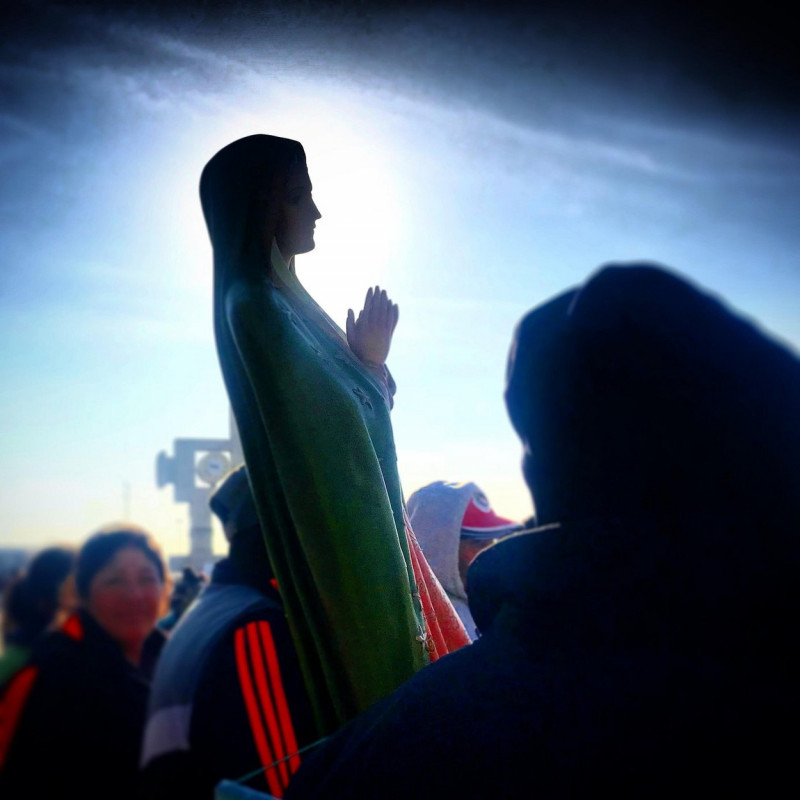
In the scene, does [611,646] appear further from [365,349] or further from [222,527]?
[222,527]

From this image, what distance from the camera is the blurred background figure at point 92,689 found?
1106 millimetres

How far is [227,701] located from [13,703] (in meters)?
0.41

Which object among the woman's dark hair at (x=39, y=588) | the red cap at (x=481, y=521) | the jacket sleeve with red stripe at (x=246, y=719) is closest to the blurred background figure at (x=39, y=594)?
the woman's dark hair at (x=39, y=588)

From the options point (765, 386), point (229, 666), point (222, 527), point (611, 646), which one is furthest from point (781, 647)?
point (222, 527)

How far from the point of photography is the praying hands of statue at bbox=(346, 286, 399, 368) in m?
1.56

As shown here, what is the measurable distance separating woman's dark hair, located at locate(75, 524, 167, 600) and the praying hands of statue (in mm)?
692

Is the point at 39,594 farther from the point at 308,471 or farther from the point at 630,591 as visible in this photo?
the point at 630,591

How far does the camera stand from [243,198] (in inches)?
54.3

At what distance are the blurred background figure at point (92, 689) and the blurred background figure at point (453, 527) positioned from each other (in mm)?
1218

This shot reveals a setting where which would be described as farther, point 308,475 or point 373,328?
point 373,328

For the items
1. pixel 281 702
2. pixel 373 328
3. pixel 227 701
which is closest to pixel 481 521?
pixel 373 328

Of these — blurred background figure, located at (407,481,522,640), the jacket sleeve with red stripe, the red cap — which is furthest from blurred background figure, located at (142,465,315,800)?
the red cap

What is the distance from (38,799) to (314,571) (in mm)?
602

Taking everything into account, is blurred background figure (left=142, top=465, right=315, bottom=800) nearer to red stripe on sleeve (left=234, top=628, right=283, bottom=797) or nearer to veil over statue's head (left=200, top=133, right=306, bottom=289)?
red stripe on sleeve (left=234, top=628, right=283, bottom=797)
